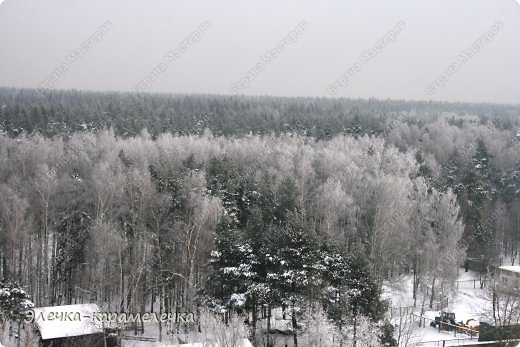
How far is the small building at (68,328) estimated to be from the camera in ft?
64.0

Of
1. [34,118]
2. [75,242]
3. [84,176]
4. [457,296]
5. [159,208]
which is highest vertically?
[34,118]

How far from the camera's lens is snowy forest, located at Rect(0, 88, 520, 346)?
20328mm

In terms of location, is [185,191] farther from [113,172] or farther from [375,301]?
[375,301]

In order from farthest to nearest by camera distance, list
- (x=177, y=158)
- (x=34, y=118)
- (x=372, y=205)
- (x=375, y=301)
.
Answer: (x=34, y=118), (x=177, y=158), (x=372, y=205), (x=375, y=301)

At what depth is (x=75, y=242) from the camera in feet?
86.9

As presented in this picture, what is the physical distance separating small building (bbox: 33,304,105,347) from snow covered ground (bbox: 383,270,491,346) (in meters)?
11.7

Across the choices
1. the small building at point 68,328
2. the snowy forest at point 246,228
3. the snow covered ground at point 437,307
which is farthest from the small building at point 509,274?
the small building at point 68,328

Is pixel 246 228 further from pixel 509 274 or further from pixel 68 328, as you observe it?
pixel 509 274

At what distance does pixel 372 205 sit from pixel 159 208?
12924mm

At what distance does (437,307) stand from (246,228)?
1182 cm

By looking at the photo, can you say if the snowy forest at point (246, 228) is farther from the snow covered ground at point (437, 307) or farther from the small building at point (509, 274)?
the small building at point (509, 274)

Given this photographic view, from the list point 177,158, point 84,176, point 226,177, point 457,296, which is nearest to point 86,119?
point 177,158

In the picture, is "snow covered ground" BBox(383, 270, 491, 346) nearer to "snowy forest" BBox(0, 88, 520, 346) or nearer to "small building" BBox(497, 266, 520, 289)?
"snowy forest" BBox(0, 88, 520, 346)

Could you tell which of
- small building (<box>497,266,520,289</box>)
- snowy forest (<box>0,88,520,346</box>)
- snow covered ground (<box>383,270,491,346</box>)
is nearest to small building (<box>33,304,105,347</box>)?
snowy forest (<box>0,88,520,346</box>)
